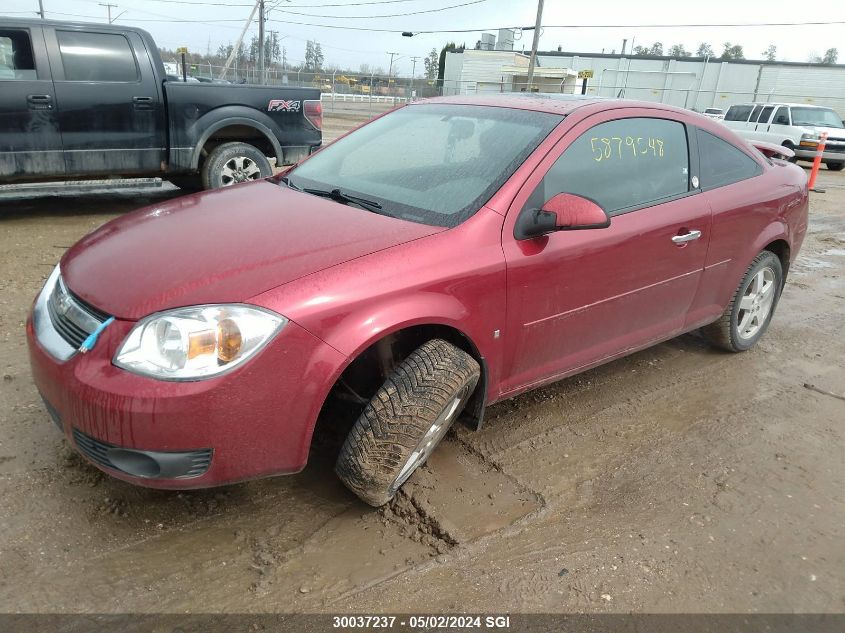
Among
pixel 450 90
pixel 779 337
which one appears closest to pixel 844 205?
pixel 779 337

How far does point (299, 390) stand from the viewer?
2143 mm

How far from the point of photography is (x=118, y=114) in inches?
257

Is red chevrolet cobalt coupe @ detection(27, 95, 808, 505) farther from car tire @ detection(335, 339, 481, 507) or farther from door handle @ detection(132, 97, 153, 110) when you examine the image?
door handle @ detection(132, 97, 153, 110)

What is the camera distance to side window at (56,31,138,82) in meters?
6.28

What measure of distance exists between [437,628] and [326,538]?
0.57 m

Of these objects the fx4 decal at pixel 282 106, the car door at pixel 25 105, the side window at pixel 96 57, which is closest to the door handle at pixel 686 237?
the fx4 decal at pixel 282 106

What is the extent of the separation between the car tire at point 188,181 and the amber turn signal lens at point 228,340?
613 centimetres

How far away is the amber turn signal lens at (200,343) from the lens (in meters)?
2.03

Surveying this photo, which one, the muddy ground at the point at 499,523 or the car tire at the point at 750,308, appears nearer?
the muddy ground at the point at 499,523

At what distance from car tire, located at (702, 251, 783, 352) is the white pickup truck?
15.9m

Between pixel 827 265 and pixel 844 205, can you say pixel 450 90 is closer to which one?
pixel 844 205

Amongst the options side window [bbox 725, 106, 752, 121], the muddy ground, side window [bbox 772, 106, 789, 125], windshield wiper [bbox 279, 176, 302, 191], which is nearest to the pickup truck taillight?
windshield wiper [bbox 279, 176, 302, 191]

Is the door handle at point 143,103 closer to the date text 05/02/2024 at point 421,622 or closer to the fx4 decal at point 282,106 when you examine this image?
the fx4 decal at point 282,106

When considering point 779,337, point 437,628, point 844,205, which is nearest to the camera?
point 437,628
